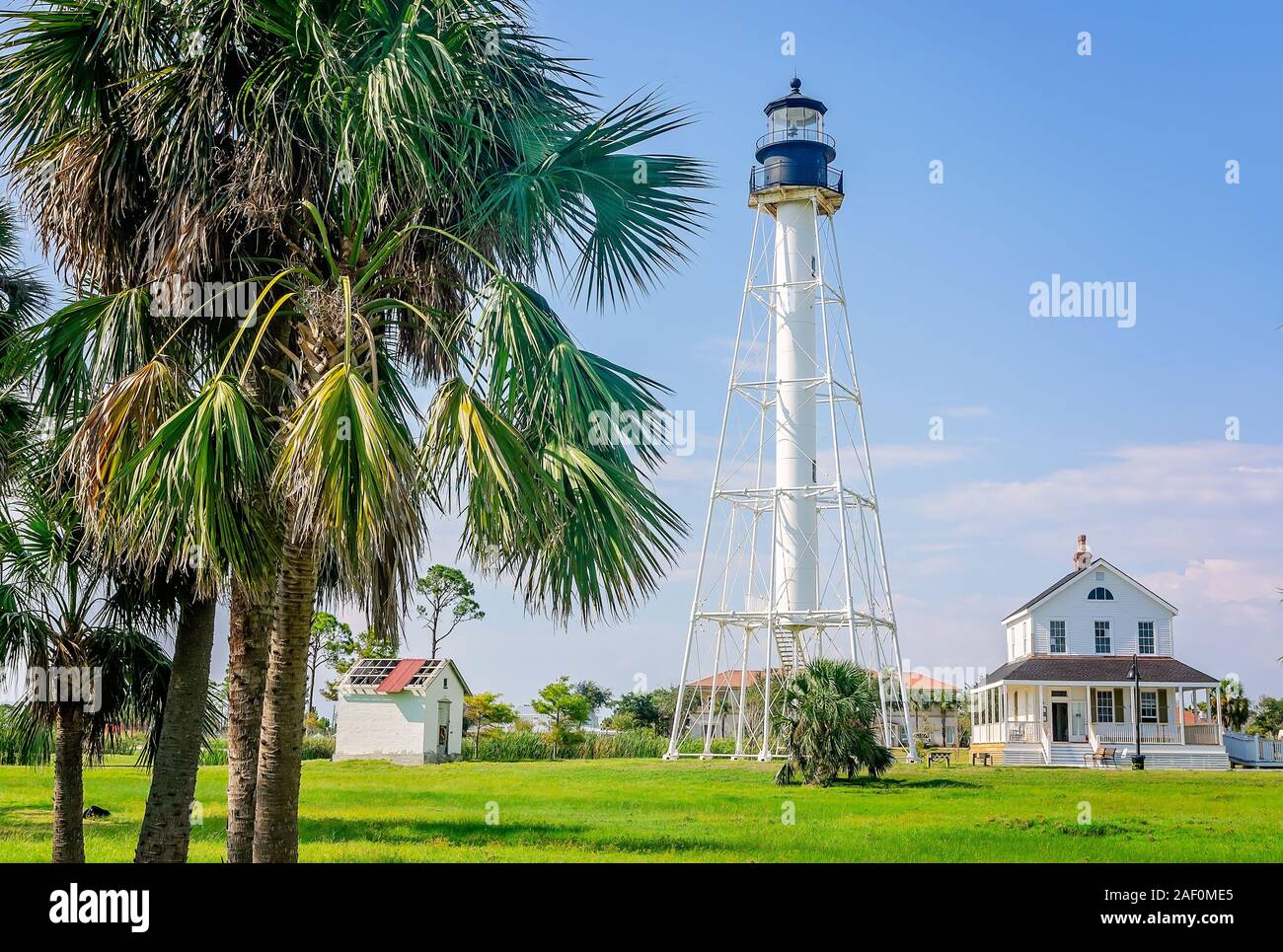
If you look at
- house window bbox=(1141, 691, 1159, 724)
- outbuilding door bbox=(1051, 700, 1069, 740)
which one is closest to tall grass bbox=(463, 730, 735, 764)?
outbuilding door bbox=(1051, 700, 1069, 740)

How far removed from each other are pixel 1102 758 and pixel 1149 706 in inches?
212

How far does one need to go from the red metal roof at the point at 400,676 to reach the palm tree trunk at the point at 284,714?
33847 millimetres

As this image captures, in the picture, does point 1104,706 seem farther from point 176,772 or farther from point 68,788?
point 176,772

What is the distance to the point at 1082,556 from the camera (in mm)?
47375

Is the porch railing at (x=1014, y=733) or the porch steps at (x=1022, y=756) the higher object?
the porch railing at (x=1014, y=733)

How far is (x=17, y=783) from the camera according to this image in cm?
3253

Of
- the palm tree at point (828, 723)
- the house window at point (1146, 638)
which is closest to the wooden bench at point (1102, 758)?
the house window at point (1146, 638)

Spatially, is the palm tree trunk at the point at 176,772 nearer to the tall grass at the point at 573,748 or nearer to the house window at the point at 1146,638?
the tall grass at the point at 573,748

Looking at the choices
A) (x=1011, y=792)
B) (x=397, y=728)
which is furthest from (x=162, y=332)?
(x=397, y=728)

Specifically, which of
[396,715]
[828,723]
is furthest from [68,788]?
[396,715]

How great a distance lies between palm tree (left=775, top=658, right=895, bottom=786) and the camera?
2700cm

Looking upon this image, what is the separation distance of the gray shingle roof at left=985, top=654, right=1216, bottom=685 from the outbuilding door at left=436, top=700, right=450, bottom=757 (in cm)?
2027

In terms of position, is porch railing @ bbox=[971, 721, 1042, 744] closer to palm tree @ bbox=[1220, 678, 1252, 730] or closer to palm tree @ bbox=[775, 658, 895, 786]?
palm tree @ bbox=[775, 658, 895, 786]

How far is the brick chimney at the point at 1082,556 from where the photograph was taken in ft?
154
